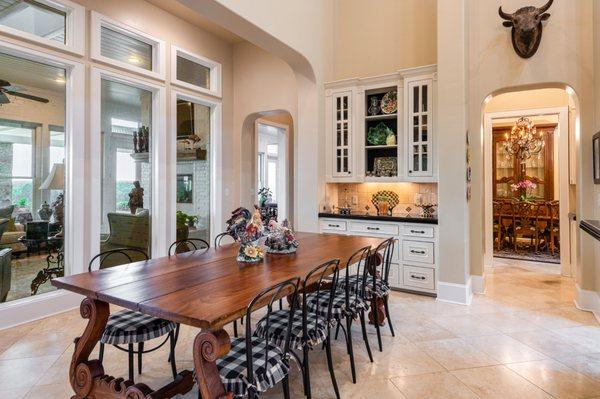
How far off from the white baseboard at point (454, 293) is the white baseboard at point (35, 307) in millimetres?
4075

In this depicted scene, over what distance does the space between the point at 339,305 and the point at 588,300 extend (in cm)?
302

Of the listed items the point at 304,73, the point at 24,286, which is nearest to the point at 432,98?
the point at 304,73

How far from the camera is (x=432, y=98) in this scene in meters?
4.27

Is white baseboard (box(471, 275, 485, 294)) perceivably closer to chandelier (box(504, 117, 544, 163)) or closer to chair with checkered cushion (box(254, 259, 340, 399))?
chair with checkered cushion (box(254, 259, 340, 399))

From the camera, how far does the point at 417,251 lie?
13.9 ft

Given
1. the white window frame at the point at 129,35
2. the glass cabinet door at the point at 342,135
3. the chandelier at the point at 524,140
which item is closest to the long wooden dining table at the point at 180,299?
the glass cabinet door at the point at 342,135

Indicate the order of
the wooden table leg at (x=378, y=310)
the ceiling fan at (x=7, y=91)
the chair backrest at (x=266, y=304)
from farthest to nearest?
1. the ceiling fan at (x=7, y=91)
2. the wooden table leg at (x=378, y=310)
3. the chair backrest at (x=266, y=304)

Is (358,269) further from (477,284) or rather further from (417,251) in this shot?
(477,284)

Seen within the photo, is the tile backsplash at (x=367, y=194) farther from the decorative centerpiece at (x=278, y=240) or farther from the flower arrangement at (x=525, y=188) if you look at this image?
the flower arrangement at (x=525, y=188)

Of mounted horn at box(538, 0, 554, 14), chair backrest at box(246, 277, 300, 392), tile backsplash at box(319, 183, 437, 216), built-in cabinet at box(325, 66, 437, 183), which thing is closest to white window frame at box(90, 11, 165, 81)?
built-in cabinet at box(325, 66, 437, 183)

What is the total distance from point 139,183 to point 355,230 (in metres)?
2.93

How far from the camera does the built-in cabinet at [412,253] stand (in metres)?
4.14

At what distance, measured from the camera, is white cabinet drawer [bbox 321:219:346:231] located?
4.70 metres

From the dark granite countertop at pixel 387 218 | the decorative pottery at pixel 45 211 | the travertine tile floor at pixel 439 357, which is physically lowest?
the travertine tile floor at pixel 439 357
